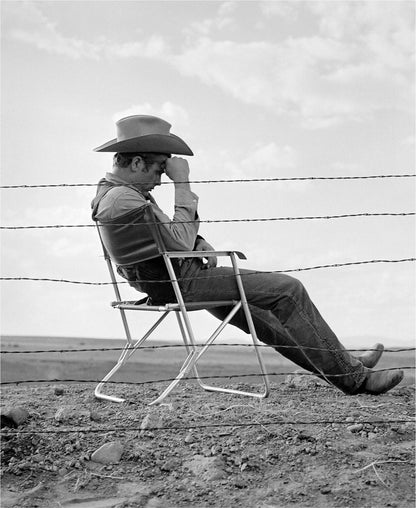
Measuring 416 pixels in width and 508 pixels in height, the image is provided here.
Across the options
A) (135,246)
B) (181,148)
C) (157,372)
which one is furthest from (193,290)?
(157,372)

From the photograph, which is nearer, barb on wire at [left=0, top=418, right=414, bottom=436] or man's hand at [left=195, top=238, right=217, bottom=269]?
barb on wire at [left=0, top=418, right=414, bottom=436]

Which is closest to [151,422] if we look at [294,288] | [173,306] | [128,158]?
[173,306]

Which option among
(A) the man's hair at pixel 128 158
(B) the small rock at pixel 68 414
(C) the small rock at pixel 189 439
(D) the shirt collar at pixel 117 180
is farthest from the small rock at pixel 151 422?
(A) the man's hair at pixel 128 158

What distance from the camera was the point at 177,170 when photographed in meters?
5.11

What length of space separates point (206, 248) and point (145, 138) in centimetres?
80

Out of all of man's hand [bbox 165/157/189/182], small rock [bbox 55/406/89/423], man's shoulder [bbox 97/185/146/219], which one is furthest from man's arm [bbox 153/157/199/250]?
small rock [bbox 55/406/89/423]

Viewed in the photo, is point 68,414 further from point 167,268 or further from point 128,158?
point 128,158

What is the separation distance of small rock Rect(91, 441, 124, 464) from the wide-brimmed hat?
1843 mm

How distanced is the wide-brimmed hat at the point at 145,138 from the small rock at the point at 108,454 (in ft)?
6.05

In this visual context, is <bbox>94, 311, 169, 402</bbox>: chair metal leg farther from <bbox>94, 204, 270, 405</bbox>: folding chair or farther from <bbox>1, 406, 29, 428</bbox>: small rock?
<bbox>1, 406, 29, 428</bbox>: small rock

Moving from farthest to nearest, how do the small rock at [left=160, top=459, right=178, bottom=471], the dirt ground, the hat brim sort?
the hat brim < the small rock at [left=160, top=459, right=178, bottom=471] < the dirt ground

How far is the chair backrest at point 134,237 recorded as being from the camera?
4.98 meters

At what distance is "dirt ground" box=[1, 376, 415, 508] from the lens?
405 cm

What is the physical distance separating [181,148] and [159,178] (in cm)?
24
